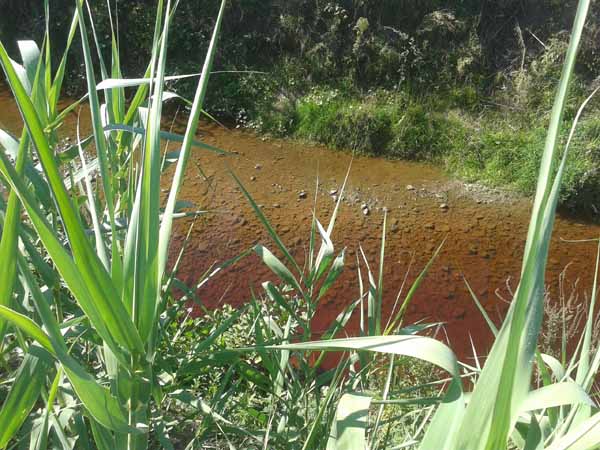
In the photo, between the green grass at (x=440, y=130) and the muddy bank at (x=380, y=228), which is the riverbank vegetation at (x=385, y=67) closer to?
the green grass at (x=440, y=130)

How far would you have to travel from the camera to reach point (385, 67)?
640 cm

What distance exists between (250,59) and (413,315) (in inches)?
159

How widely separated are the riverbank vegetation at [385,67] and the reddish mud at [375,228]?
29cm

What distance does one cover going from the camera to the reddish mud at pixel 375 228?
3.83 m

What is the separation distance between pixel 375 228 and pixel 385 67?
2.48m

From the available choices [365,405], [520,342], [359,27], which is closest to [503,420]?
[520,342]

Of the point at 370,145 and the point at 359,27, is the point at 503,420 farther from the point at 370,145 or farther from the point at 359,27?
the point at 359,27

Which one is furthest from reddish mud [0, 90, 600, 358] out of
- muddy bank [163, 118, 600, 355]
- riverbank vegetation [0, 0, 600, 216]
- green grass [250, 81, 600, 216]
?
riverbank vegetation [0, 0, 600, 216]

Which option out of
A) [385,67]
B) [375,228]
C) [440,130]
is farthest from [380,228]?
[385,67]

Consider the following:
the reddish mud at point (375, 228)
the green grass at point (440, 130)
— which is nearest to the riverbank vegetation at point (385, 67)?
the green grass at point (440, 130)

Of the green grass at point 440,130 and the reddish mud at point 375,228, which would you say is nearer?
the reddish mud at point 375,228

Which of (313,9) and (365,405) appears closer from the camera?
(365,405)

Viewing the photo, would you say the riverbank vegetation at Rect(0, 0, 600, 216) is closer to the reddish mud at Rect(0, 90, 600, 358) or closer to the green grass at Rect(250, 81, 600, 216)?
the green grass at Rect(250, 81, 600, 216)

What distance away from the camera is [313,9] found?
21.6 feet
